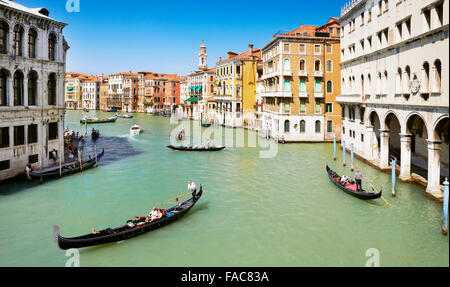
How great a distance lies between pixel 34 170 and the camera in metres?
20.0

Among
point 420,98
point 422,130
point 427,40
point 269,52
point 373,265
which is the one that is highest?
point 269,52

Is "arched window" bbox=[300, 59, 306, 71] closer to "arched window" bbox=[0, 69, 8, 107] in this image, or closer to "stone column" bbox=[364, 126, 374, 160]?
"stone column" bbox=[364, 126, 374, 160]

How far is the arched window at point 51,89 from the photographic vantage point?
21297mm

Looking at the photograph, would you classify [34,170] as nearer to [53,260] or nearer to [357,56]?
[53,260]

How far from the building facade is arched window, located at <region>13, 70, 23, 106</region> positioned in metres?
22.1

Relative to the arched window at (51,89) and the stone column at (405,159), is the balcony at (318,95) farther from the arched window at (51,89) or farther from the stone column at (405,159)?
the arched window at (51,89)

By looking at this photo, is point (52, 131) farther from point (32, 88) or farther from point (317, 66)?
point (317, 66)

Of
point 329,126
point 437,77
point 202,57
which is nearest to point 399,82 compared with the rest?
point 437,77

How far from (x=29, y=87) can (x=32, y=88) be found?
0.24 m

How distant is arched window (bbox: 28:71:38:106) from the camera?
1994cm

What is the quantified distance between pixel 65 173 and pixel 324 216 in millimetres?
14642

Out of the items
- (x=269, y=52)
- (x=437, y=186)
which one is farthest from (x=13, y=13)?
(x=269, y=52)

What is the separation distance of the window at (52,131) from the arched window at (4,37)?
477cm

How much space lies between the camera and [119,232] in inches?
453
